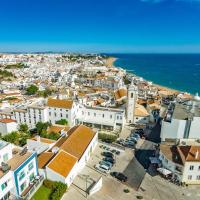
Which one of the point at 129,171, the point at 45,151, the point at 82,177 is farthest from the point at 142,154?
the point at 45,151

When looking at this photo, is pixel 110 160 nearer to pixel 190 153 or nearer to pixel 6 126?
pixel 190 153

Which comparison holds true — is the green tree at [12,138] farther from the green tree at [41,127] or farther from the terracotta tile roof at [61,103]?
the terracotta tile roof at [61,103]

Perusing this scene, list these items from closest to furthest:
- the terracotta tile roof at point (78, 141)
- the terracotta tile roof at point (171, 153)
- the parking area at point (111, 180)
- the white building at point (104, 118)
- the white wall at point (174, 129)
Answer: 1. the parking area at point (111, 180)
2. the terracotta tile roof at point (171, 153)
3. the terracotta tile roof at point (78, 141)
4. the white wall at point (174, 129)
5. the white building at point (104, 118)

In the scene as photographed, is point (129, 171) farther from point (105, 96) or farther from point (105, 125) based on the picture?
point (105, 96)

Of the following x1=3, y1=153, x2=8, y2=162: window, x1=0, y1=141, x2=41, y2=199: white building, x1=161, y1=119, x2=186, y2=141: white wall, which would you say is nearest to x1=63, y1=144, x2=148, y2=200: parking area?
x1=0, y1=141, x2=41, y2=199: white building

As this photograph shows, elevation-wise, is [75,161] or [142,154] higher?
[75,161]

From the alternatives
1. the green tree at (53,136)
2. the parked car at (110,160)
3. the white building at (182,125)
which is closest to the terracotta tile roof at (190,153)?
the white building at (182,125)
